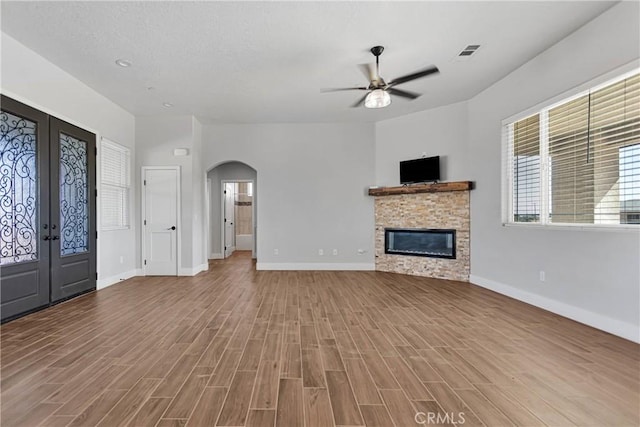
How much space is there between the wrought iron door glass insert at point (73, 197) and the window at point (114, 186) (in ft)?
1.39

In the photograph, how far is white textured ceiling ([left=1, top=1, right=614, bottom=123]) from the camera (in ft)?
9.50

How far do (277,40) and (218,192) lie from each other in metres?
6.03

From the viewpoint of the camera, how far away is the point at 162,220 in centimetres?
603

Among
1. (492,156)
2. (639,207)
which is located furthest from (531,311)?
(492,156)

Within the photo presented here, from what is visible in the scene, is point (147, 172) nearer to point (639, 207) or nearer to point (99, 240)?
point (99, 240)

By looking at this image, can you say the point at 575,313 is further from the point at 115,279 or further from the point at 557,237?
A: the point at 115,279

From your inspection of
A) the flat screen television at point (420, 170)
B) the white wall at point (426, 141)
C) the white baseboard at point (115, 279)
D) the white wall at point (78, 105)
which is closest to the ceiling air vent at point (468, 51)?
the white wall at point (426, 141)

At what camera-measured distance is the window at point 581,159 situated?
2865mm

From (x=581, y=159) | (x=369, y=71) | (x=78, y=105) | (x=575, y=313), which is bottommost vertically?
(x=575, y=313)

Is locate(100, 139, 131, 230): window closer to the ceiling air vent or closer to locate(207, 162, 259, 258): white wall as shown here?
locate(207, 162, 259, 258): white wall

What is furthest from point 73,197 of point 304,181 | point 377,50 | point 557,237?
point 557,237

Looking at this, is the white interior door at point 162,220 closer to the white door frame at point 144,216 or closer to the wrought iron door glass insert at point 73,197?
the white door frame at point 144,216

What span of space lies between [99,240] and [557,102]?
6.94 m

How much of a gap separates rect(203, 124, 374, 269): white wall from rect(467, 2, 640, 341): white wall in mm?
2288
